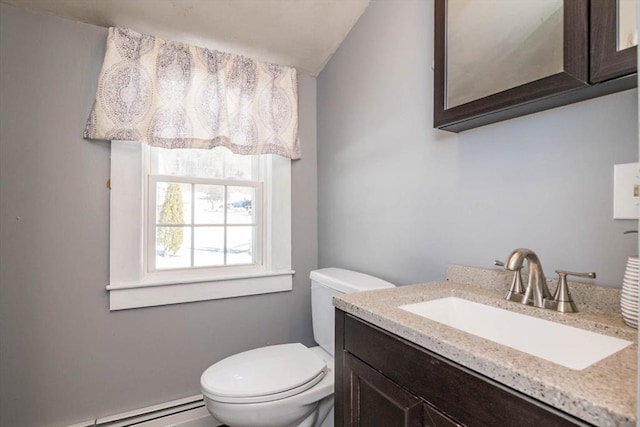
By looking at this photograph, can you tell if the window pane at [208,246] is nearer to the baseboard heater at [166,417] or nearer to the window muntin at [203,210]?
the window muntin at [203,210]

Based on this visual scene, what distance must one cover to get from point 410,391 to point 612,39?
91 centimetres

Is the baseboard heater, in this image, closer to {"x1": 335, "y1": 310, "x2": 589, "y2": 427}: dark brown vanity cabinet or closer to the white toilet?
the white toilet

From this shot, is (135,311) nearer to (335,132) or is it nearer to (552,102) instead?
(335,132)

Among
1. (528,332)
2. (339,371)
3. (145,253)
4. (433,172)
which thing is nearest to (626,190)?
(528,332)

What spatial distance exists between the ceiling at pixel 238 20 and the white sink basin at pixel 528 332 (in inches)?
58.8

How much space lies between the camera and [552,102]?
87 centimetres

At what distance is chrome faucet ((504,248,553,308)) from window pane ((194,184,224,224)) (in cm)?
150

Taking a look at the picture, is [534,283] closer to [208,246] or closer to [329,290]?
[329,290]

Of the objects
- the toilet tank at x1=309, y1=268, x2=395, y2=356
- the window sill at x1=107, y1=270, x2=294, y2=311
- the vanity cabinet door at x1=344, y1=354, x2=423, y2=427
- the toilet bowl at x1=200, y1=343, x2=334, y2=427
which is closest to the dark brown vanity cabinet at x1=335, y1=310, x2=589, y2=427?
the vanity cabinet door at x1=344, y1=354, x2=423, y2=427

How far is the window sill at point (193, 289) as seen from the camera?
5.12ft

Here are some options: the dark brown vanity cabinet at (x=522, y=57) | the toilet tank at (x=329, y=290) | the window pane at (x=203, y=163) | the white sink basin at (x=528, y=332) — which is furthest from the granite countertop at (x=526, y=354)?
the window pane at (x=203, y=163)

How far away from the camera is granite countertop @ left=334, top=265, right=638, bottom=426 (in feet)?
1.44

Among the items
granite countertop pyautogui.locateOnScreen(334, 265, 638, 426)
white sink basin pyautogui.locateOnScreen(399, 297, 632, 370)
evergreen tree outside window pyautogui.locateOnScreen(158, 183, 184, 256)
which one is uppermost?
evergreen tree outside window pyautogui.locateOnScreen(158, 183, 184, 256)

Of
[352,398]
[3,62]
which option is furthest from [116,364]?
[3,62]
